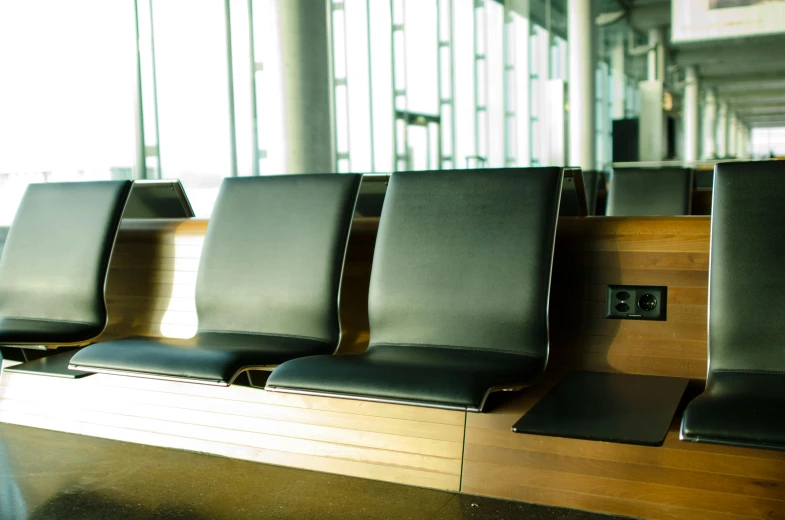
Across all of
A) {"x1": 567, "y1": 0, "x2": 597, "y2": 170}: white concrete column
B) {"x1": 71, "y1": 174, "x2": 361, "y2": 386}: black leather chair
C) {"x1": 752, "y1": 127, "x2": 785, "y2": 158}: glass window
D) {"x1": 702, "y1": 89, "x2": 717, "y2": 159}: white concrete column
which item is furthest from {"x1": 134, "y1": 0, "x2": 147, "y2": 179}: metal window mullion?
{"x1": 752, "y1": 127, "x2": 785, "y2": 158}: glass window

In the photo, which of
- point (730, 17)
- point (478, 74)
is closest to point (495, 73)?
point (478, 74)

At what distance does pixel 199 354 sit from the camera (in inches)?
76.3

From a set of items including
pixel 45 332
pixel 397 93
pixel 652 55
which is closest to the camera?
pixel 45 332

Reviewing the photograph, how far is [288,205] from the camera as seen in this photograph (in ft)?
7.73

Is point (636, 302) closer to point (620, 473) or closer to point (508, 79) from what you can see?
point (620, 473)

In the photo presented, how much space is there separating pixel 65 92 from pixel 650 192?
4.58 m

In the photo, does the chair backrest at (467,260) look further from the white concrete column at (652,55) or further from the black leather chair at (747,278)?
the white concrete column at (652,55)

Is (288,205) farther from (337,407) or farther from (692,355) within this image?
(692,355)

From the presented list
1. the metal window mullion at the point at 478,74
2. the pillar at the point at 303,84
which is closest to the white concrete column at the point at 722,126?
the metal window mullion at the point at 478,74

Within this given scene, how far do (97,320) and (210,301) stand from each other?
0.50m

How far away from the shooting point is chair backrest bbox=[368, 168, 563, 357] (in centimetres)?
195

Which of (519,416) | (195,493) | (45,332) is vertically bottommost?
(195,493)

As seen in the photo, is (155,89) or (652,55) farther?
(652,55)

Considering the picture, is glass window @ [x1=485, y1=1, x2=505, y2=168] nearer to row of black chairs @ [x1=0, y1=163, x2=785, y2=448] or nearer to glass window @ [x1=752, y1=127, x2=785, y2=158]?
glass window @ [x1=752, y1=127, x2=785, y2=158]
